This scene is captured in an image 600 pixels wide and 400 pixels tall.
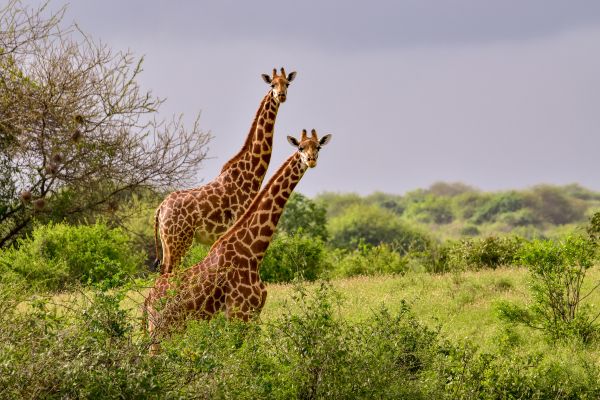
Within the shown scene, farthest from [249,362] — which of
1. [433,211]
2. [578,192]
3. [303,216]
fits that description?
[578,192]

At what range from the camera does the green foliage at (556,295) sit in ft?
28.0

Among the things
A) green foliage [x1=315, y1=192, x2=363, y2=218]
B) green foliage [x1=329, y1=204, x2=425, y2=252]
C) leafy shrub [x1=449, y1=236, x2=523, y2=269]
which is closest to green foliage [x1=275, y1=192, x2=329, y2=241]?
leafy shrub [x1=449, y1=236, x2=523, y2=269]

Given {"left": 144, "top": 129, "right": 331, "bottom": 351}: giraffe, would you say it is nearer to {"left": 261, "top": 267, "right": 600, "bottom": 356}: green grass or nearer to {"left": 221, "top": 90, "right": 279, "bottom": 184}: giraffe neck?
{"left": 221, "top": 90, "right": 279, "bottom": 184}: giraffe neck

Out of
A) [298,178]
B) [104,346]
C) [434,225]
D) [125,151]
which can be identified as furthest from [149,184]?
[434,225]

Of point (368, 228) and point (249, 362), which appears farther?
point (368, 228)

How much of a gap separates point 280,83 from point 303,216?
21.3 metres

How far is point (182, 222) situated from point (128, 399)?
4109 mm

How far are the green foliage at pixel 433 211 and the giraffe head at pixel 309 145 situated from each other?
68653 millimetres

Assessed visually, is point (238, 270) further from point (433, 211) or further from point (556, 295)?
point (433, 211)

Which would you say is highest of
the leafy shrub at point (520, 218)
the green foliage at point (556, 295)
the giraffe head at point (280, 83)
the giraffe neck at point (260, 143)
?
the leafy shrub at point (520, 218)

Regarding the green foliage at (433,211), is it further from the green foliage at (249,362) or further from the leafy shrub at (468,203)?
the green foliage at (249,362)

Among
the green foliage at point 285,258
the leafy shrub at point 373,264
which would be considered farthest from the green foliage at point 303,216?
the green foliage at point 285,258

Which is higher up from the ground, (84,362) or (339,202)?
(339,202)

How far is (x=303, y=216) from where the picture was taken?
2900 centimetres
